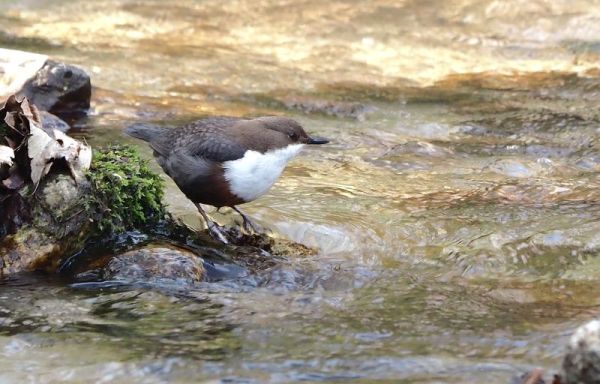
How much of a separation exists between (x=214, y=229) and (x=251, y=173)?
1.30ft

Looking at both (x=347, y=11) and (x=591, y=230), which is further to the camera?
(x=347, y=11)

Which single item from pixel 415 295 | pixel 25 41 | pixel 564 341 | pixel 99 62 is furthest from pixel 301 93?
pixel 564 341

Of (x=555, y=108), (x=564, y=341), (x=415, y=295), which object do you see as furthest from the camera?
(x=555, y=108)

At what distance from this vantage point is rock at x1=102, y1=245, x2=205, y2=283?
4.39m

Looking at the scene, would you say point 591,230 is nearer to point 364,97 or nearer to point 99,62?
point 364,97

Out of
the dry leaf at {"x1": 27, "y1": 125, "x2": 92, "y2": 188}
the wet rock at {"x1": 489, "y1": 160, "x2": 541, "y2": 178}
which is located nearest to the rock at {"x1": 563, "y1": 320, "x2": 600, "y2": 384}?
the dry leaf at {"x1": 27, "y1": 125, "x2": 92, "y2": 188}

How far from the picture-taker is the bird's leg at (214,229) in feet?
16.4

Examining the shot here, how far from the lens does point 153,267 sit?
4414 mm

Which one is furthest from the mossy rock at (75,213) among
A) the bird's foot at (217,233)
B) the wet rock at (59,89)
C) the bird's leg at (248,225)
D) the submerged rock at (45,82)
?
the wet rock at (59,89)

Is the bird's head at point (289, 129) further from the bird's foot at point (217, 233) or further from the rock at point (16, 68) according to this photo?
the rock at point (16, 68)

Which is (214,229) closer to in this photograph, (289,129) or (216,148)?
(216,148)

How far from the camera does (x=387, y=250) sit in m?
5.00

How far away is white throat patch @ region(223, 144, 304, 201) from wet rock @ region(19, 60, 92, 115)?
2892 millimetres

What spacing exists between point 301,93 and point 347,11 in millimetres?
3531
